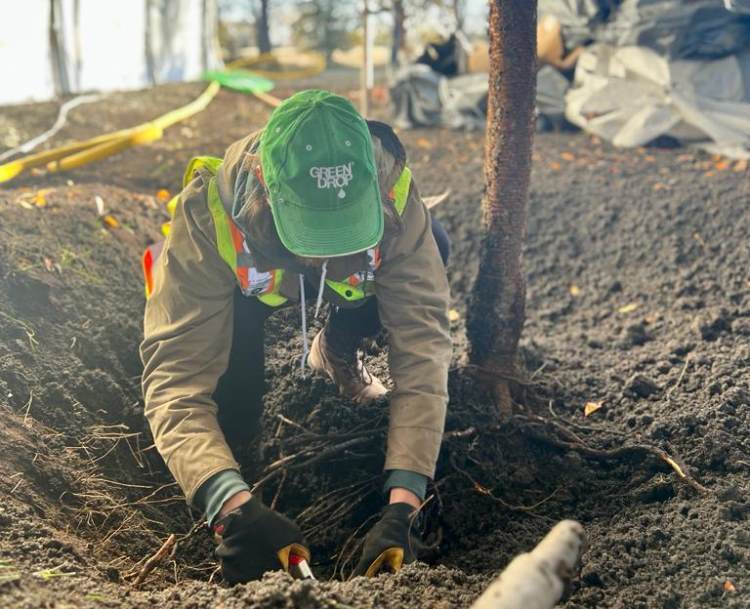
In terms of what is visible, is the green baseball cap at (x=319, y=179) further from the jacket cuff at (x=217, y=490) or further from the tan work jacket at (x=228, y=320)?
the jacket cuff at (x=217, y=490)

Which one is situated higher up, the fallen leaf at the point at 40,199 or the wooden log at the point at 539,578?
the fallen leaf at the point at 40,199

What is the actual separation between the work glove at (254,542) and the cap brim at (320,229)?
2.07ft

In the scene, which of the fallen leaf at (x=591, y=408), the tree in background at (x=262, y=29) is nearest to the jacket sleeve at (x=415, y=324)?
the fallen leaf at (x=591, y=408)

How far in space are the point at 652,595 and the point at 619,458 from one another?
2.11ft

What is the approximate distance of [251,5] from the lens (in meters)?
12.8

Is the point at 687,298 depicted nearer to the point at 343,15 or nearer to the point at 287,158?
the point at 287,158

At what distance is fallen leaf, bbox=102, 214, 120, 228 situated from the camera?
3613mm

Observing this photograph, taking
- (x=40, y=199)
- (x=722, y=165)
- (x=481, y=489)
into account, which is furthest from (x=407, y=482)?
(x=722, y=165)

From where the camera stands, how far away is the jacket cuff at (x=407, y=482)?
213 centimetres

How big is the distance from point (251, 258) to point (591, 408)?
132cm

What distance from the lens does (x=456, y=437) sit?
2564 millimetres

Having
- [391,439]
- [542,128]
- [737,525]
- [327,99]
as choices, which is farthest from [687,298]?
[542,128]

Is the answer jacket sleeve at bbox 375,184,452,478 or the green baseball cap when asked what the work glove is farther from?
the green baseball cap

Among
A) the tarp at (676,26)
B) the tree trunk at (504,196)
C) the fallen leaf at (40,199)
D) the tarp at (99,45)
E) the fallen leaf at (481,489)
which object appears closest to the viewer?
the fallen leaf at (481,489)
